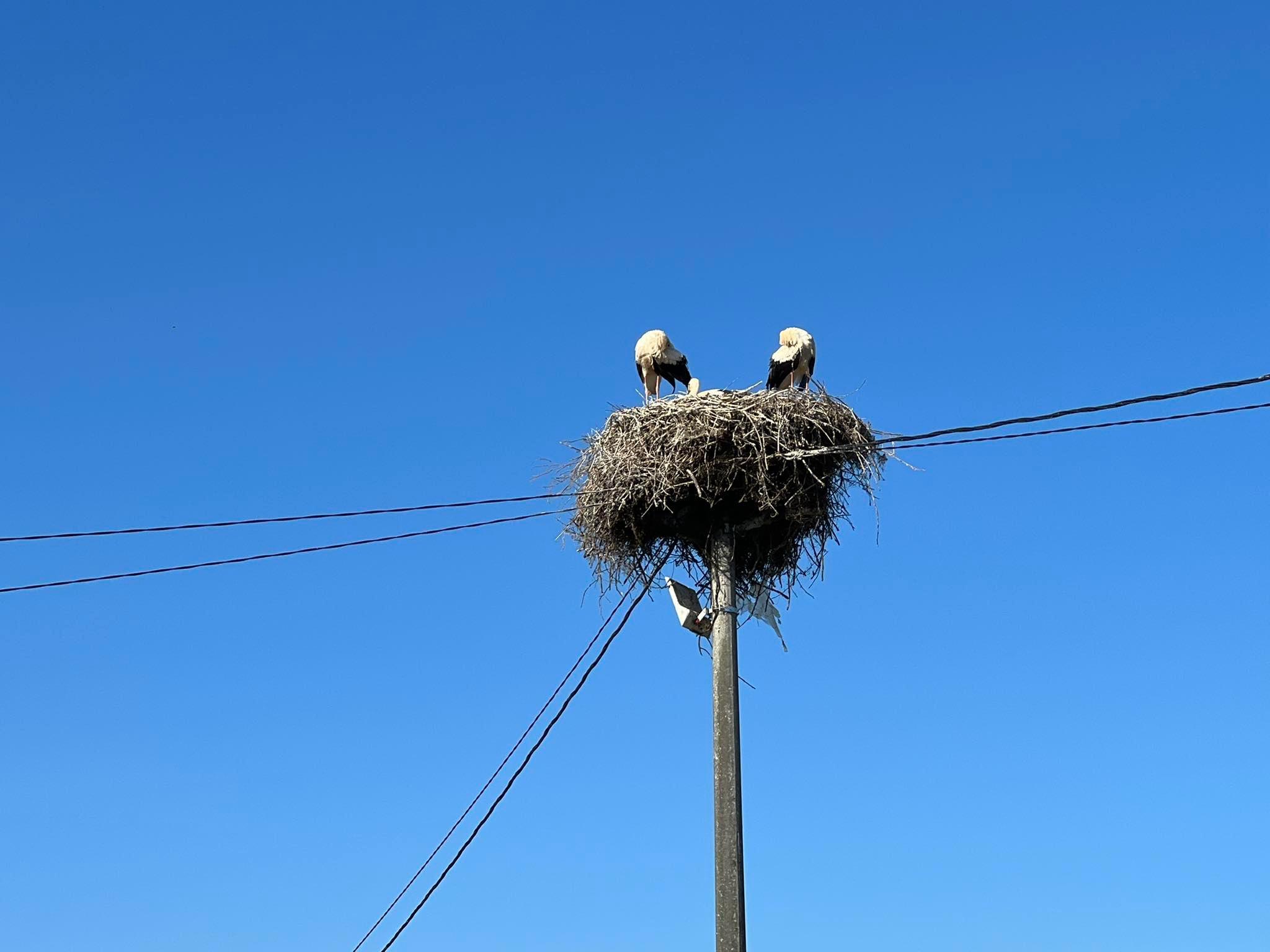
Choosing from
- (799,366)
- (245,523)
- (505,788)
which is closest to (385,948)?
(505,788)

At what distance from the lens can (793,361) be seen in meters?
12.0

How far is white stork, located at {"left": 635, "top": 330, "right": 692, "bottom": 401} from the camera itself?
40.6ft

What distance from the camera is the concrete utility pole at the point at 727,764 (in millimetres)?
6898

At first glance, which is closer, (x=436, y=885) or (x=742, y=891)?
(x=742, y=891)

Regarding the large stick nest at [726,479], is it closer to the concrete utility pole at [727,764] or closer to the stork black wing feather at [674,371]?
the concrete utility pole at [727,764]

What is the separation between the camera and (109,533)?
9.30 metres

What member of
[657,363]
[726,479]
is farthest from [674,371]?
[726,479]

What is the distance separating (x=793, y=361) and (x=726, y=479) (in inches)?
149

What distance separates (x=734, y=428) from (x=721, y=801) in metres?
2.25

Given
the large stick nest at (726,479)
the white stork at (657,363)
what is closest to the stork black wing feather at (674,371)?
the white stork at (657,363)

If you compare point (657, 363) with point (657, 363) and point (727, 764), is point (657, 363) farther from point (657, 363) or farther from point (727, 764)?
point (727, 764)

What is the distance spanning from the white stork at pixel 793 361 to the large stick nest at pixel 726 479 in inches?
118

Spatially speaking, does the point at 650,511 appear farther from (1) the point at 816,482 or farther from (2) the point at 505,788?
(2) the point at 505,788

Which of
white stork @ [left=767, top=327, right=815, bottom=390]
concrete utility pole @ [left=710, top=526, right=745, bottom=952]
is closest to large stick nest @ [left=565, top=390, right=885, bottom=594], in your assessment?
concrete utility pole @ [left=710, top=526, right=745, bottom=952]
